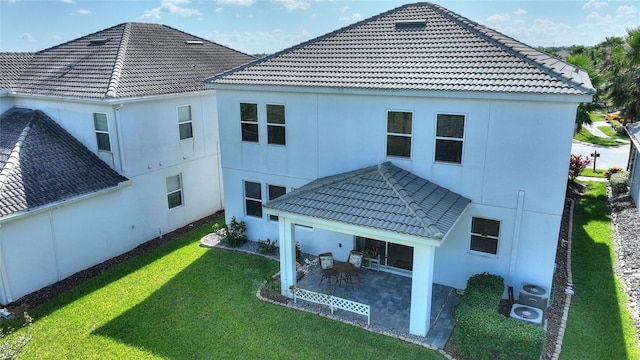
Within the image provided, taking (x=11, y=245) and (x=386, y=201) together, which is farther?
(x=11, y=245)

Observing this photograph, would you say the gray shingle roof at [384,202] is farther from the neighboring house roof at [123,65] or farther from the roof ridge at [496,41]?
the neighboring house roof at [123,65]

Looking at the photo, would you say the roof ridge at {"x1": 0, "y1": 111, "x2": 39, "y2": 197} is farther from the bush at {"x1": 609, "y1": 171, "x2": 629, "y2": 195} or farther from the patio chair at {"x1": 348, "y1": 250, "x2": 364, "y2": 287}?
the bush at {"x1": 609, "y1": 171, "x2": 629, "y2": 195}

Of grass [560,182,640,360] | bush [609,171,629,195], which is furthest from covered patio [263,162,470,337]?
bush [609,171,629,195]

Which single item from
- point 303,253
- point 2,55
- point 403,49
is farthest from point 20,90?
point 403,49

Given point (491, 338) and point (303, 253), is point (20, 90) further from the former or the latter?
point (491, 338)

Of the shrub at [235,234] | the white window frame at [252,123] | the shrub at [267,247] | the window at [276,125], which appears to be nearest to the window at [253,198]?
the shrub at [235,234]

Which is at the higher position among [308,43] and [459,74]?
[308,43]
